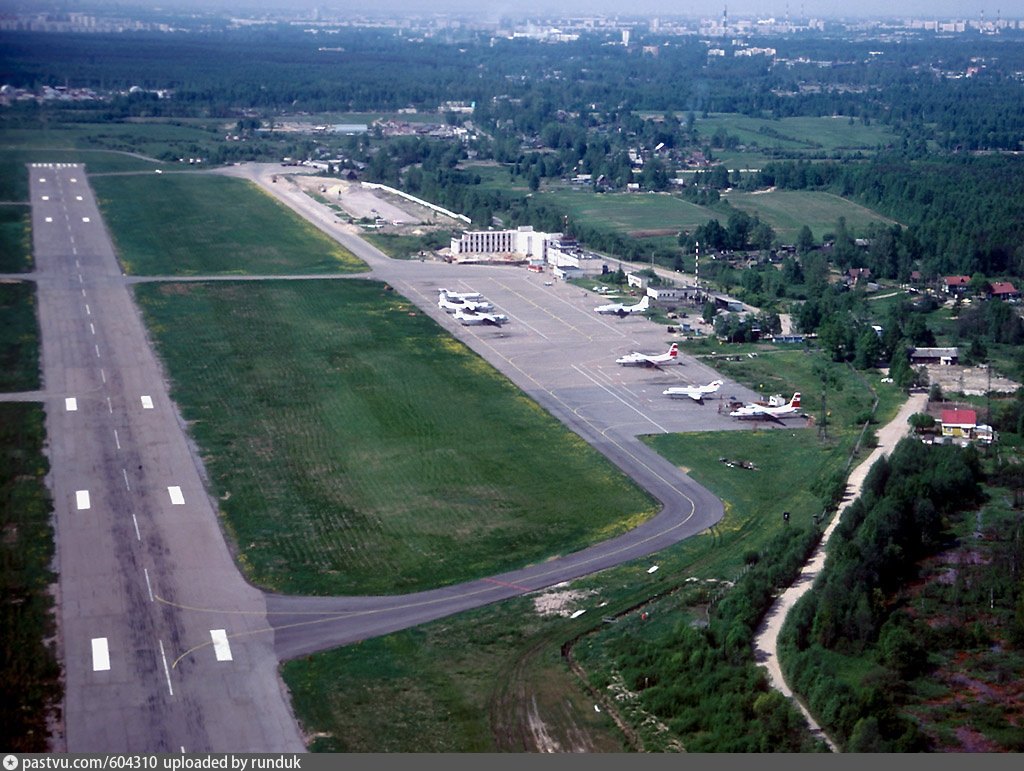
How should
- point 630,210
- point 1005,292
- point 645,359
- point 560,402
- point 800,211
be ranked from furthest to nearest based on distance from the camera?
point 630,210
point 800,211
point 1005,292
point 645,359
point 560,402

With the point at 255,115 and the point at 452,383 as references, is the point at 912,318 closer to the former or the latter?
the point at 452,383

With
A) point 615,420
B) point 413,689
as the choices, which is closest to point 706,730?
point 413,689

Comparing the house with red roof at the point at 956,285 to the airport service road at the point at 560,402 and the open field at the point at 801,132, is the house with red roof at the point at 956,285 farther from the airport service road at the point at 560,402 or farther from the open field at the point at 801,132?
the open field at the point at 801,132

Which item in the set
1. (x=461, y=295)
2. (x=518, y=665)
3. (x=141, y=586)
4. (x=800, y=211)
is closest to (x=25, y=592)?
(x=141, y=586)

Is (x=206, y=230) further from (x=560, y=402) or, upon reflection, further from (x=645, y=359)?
(x=560, y=402)

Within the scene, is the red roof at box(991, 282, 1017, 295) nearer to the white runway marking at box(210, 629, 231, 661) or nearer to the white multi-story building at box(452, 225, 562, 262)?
the white multi-story building at box(452, 225, 562, 262)

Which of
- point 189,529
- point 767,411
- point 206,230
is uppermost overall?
point 189,529

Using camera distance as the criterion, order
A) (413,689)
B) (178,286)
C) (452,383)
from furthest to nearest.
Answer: (178,286) < (452,383) < (413,689)
